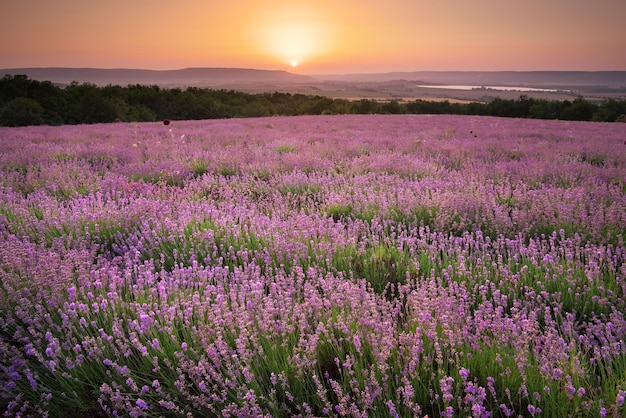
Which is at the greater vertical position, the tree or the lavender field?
the tree

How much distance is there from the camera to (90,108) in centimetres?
4503

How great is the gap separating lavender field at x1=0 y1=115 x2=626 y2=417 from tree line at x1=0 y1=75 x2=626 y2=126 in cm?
3722

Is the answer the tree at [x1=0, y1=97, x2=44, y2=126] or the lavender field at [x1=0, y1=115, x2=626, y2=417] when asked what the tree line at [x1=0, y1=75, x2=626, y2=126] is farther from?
the lavender field at [x1=0, y1=115, x2=626, y2=417]

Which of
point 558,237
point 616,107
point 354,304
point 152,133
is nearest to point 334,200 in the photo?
point 558,237

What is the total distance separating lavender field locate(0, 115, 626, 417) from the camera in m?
1.89

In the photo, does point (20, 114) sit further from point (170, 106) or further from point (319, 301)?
point (319, 301)

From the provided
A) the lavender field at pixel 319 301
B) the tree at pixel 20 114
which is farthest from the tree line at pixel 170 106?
the lavender field at pixel 319 301

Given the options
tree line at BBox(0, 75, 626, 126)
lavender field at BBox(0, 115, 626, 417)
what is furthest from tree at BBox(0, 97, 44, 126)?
lavender field at BBox(0, 115, 626, 417)

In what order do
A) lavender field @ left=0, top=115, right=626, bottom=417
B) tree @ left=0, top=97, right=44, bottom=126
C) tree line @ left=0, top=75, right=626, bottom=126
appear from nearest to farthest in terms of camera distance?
lavender field @ left=0, top=115, right=626, bottom=417 < tree @ left=0, top=97, right=44, bottom=126 < tree line @ left=0, top=75, right=626, bottom=126

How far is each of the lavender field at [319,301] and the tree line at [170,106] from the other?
122 feet

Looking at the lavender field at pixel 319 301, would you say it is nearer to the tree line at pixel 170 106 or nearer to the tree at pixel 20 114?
the tree at pixel 20 114

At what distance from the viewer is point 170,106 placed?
55438 millimetres

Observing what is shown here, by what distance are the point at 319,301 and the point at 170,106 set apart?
58.6 m

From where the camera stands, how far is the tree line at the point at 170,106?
42656 mm
